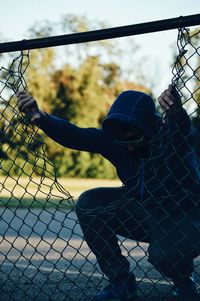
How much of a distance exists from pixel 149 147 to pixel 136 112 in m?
0.22

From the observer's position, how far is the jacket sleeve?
291 cm

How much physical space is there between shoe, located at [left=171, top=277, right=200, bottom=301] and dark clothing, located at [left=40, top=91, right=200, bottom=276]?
0.08 metres

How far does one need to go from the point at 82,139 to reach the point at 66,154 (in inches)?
688

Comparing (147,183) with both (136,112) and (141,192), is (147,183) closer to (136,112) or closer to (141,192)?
(141,192)

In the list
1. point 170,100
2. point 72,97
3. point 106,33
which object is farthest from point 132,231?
point 72,97

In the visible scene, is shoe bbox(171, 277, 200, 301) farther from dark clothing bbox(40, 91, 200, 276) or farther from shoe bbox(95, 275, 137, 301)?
shoe bbox(95, 275, 137, 301)

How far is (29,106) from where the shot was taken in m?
2.79

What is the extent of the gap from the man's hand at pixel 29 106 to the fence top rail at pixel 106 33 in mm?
250

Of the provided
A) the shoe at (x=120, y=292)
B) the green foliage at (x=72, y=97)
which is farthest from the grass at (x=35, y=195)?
the green foliage at (x=72, y=97)

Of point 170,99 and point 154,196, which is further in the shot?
point 154,196

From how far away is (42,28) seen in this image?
2292 cm

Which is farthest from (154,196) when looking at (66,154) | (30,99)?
(66,154)

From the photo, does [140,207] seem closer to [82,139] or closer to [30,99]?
[82,139]

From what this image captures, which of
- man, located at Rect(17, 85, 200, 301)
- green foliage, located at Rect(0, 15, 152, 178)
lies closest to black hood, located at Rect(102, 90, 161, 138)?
man, located at Rect(17, 85, 200, 301)
